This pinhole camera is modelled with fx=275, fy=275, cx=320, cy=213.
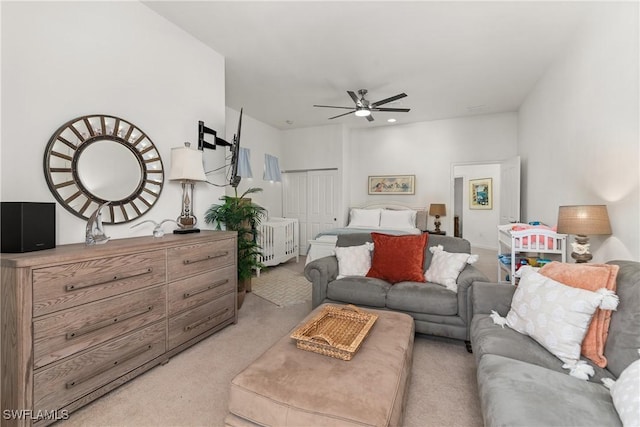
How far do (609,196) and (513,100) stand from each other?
315 centimetres

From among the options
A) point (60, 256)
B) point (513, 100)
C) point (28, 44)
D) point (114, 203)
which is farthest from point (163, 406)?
point (513, 100)

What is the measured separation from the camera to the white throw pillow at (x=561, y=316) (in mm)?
1365

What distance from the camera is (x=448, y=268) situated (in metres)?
2.50

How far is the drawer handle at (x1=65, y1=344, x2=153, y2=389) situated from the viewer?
1.58 m

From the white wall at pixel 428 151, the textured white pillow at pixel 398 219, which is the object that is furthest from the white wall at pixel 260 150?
the textured white pillow at pixel 398 219

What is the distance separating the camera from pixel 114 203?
2186 mm

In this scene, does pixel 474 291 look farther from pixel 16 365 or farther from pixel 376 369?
pixel 16 365

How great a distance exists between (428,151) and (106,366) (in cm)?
594

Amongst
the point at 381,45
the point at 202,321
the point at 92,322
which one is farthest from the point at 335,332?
Answer: the point at 381,45

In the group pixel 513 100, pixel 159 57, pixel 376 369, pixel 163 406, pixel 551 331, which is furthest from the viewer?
pixel 513 100

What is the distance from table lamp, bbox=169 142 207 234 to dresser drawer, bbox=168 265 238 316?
488 mm

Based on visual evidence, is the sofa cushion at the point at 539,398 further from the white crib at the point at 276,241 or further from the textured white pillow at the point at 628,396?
the white crib at the point at 276,241

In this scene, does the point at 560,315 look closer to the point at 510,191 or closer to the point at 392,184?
the point at 510,191

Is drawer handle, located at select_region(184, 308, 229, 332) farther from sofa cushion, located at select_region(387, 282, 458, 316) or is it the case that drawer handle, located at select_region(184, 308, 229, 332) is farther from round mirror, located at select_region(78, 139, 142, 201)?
sofa cushion, located at select_region(387, 282, 458, 316)
